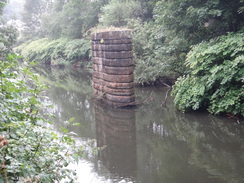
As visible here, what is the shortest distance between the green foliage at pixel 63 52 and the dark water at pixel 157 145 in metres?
14.5

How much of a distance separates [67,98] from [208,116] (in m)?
6.54

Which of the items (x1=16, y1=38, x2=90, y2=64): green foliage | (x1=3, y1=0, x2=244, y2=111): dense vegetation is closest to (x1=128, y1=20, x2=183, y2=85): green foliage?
(x1=3, y1=0, x2=244, y2=111): dense vegetation

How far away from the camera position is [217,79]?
22.7ft

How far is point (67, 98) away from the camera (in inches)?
464

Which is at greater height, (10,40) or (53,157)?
(10,40)

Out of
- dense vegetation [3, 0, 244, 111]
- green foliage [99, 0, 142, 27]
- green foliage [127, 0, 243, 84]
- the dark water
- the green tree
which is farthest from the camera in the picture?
the green tree

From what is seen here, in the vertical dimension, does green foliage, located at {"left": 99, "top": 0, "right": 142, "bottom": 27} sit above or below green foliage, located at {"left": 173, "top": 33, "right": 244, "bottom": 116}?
above

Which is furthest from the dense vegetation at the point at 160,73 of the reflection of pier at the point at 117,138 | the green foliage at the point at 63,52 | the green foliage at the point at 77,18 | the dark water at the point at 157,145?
the green foliage at the point at 63,52

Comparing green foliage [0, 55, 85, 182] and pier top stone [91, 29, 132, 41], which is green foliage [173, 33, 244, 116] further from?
green foliage [0, 55, 85, 182]

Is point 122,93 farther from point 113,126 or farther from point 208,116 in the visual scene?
point 208,116

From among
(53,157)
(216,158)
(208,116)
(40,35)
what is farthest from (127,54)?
(40,35)

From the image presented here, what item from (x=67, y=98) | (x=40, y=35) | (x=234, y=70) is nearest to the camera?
(x=234, y=70)

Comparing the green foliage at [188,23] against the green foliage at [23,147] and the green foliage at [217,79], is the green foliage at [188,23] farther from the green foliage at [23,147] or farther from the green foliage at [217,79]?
the green foliage at [23,147]

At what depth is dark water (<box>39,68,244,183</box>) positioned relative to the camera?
181 inches
